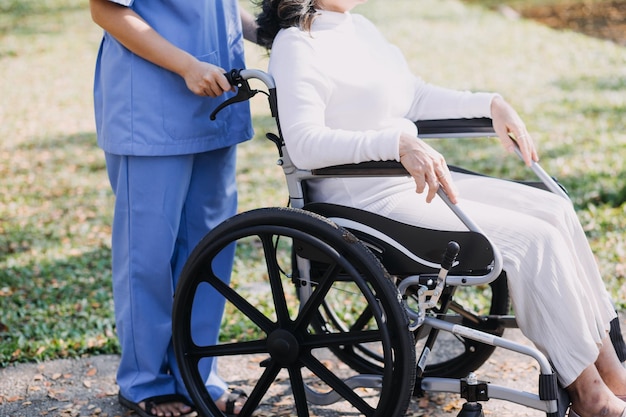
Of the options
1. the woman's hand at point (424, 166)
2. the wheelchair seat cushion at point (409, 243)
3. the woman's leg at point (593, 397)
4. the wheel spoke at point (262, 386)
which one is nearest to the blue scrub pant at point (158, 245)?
the wheel spoke at point (262, 386)

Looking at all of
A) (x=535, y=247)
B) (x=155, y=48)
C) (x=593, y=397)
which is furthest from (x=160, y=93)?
(x=593, y=397)

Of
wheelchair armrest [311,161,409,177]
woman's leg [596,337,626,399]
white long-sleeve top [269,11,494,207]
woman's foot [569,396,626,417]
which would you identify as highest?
white long-sleeve top [269,11,494,207]

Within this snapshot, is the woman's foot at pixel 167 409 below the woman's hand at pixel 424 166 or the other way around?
below

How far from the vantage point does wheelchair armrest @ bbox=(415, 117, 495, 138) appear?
2740 mm

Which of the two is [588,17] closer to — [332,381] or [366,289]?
[332,381]

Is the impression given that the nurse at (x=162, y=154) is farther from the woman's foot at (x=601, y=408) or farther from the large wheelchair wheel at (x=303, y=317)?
the woman's foot at (x=601, y=408)

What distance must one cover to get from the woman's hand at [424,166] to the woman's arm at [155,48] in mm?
595

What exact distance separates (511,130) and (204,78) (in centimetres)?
94

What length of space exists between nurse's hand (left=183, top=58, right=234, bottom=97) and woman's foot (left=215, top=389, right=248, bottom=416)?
1030mm

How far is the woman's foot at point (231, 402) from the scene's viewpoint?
9.39 ft

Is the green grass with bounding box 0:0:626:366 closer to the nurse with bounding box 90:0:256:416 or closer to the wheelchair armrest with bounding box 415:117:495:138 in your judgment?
the nurse with bounding box 90:0:256:416

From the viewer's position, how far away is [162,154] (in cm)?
266

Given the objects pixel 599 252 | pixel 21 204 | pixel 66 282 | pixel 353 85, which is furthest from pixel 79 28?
pixel 353 85

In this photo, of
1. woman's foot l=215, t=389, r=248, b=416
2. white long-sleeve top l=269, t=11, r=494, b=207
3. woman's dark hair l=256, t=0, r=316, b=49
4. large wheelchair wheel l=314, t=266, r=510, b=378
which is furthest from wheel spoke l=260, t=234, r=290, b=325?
woman's dark hair l=256, t=0, r=316, b=49
